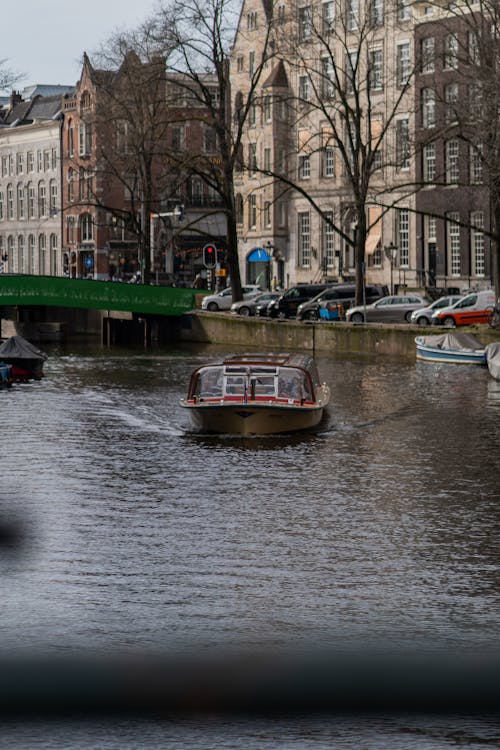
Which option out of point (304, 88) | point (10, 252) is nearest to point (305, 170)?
point (304, 88)

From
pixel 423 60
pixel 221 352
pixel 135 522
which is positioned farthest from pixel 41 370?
pixel 135 522

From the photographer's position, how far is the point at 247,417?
129 ft

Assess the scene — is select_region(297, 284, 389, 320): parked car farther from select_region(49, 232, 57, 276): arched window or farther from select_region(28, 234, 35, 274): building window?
select_region(28, 234, 35, 274): building window

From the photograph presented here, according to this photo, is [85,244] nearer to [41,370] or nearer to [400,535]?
[41,370]

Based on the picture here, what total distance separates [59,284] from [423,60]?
23.7 metres

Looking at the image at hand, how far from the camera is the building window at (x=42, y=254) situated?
156 m

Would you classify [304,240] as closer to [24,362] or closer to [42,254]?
[24,362]

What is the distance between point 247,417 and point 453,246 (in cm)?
5425

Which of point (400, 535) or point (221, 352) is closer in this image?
point (400, 535)

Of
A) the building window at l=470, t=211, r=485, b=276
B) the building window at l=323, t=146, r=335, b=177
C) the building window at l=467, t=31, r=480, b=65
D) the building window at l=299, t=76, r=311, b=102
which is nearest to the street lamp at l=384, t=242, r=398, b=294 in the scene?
the building window at l=470, t=211, r=485, b=276

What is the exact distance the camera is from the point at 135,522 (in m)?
A: 27.5

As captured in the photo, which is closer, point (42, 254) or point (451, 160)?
point (451, 160)

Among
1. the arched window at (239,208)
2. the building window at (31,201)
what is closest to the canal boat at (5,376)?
the arched window at (239,208)

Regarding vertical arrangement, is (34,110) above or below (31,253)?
above
